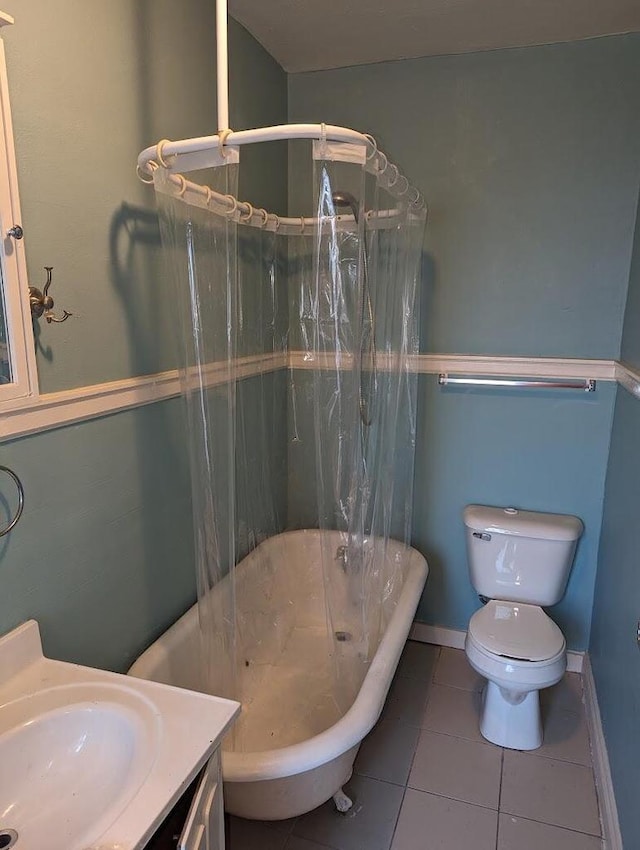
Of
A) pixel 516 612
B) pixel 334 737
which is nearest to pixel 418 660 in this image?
pixel 516 612

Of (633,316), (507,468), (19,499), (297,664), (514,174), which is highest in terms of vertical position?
(514,174)

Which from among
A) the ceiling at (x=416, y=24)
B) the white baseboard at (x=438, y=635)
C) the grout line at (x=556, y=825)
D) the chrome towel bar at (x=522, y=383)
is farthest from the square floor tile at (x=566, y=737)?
the ceiling at (x=416, y=24)

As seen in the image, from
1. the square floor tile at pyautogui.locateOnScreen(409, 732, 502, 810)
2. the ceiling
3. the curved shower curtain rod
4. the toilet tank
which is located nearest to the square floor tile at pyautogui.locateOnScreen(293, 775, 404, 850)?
the square floor tile at pyautogui.locateOnScreen(409, 732, 502, 810)

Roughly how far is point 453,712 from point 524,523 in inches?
31.8

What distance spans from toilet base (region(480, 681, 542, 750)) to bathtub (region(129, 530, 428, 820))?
0.51 meters

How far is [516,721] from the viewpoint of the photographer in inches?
82.4

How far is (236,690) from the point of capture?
71.1 inches

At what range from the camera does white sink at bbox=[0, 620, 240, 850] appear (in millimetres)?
941

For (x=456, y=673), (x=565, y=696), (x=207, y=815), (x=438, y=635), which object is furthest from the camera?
(x=438, y=635)

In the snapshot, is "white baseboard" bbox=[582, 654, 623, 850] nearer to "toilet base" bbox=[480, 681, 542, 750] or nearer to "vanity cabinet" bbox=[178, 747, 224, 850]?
"toilet base" bbox=[480, 681, 542, 750]

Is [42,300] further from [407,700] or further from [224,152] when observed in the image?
[407,700]

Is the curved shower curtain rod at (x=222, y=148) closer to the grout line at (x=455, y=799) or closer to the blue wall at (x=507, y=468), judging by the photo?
the blue wall at (x=507, y=468)

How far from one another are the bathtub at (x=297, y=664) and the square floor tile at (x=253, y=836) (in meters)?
0.22

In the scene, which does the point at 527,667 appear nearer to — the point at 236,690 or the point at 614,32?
the point at 236,690
